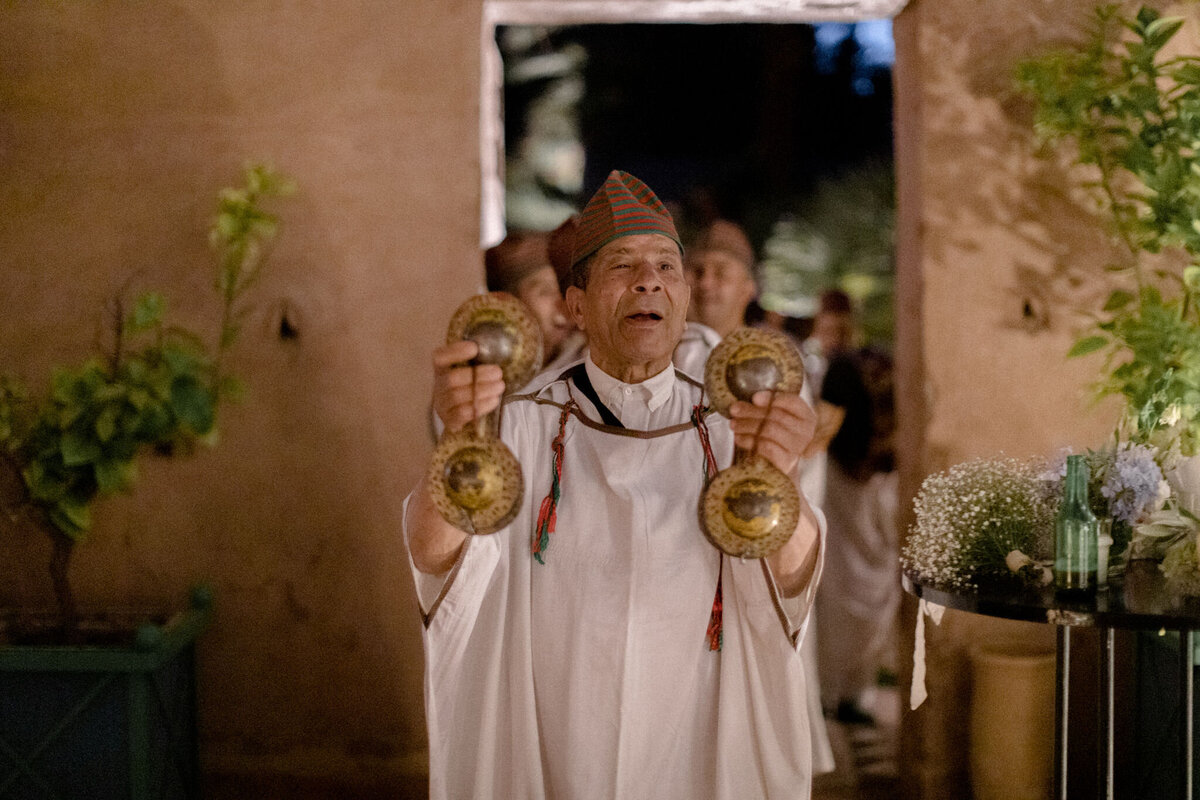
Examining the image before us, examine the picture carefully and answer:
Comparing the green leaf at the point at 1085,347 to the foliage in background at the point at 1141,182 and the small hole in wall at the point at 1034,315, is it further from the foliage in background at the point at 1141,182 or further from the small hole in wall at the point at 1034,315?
the small hole in wall at the point at 1034,315

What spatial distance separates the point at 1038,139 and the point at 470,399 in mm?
2707

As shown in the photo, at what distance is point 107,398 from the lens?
3.01m

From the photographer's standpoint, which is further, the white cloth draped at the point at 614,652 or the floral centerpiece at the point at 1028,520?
the floral centerpiece at the point at 1028,520

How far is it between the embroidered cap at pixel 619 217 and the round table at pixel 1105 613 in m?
1.13

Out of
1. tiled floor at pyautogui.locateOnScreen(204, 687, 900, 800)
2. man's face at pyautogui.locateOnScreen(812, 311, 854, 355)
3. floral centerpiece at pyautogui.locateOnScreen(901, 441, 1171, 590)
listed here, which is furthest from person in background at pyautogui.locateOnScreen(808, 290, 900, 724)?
floral centerpiece at pyautogui.locateOnScreen(901, 441, 1171, 590)

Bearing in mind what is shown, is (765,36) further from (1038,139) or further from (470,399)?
(470,399)

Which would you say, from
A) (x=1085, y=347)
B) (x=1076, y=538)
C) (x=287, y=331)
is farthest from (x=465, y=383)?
(x=1085, y=347)

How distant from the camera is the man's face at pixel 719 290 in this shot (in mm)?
4102

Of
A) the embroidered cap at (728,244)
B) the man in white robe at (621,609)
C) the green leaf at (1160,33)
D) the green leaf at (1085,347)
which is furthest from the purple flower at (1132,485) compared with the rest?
the embroidered cap at (728,244)

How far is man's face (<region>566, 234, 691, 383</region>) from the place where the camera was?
5.66 feet

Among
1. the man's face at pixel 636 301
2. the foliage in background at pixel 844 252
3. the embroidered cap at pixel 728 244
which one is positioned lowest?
the man's face at pixel 636 301

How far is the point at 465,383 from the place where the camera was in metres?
1.54

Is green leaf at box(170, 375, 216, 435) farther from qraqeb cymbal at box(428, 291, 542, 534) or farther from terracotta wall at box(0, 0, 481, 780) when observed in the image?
qraqeb cymbal at box(428, 291, 542, 534)

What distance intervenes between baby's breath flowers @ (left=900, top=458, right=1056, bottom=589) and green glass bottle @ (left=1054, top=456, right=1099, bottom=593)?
0.42 ft
